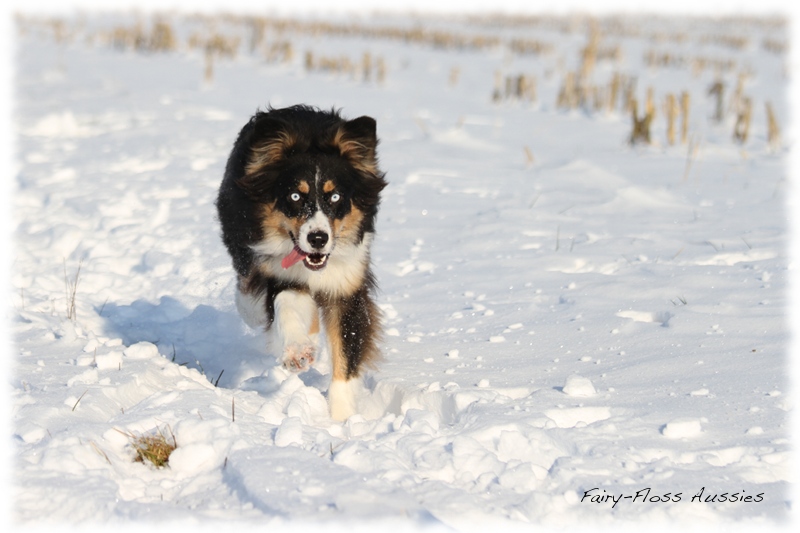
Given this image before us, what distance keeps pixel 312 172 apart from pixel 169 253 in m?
2.72

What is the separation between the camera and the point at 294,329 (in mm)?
4242

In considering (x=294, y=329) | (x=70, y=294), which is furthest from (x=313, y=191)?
(x=70, y=294)

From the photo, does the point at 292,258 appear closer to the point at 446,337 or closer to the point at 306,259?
the point at 306,259

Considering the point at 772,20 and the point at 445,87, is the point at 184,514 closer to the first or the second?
the point at 445,87

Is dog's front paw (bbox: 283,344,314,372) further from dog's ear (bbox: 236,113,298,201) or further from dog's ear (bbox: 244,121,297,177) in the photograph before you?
dog's ear (bbox: 244,121,297,177)

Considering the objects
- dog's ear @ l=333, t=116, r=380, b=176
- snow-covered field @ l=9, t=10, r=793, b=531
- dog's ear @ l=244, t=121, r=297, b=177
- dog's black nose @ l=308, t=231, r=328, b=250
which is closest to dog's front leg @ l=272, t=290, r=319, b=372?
snow-covered field @ l=9, t=10, r=793, b=531

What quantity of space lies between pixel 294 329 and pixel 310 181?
0.79 meters

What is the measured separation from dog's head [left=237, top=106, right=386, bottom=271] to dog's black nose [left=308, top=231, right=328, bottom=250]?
7 cm

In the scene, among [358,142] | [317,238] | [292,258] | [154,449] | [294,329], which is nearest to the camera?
[154,449]

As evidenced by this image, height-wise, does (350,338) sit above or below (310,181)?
below

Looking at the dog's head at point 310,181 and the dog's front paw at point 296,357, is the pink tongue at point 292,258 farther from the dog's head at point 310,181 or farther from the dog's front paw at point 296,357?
the dog's front paw at point 296,357

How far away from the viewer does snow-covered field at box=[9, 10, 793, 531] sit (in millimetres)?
2984

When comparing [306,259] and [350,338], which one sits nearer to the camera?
[306,259]

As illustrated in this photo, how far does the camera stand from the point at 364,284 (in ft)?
15.1
